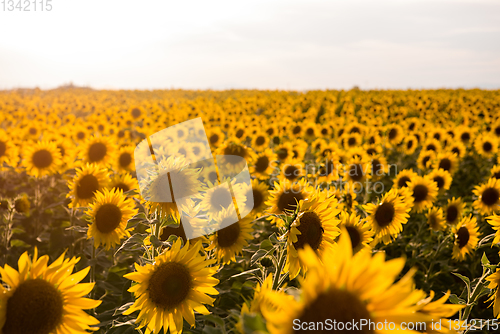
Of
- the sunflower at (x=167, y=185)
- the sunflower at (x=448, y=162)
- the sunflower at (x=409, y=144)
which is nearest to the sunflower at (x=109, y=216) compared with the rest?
the sunflower at (x=167, y=185)

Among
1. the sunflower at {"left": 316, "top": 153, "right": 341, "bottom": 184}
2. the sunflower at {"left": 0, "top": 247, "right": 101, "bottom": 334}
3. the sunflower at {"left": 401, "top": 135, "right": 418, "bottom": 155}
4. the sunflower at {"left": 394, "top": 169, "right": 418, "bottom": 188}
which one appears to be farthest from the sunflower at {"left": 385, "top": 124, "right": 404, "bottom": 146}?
the sunflower at {"left": 0, "top": 247, "right": 101, "bottom": 334}

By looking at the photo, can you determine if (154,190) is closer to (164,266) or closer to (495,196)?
(164,266)

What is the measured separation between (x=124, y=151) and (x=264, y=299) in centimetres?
617

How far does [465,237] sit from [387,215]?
1.52m

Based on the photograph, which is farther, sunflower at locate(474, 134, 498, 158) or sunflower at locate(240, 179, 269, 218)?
sunflower at locate(474, 134, 498, 158)

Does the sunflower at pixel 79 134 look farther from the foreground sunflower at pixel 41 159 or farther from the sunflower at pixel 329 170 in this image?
the sunflower at pixel 329 170

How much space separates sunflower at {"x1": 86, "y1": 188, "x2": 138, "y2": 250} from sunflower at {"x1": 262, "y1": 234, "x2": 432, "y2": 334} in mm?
2654

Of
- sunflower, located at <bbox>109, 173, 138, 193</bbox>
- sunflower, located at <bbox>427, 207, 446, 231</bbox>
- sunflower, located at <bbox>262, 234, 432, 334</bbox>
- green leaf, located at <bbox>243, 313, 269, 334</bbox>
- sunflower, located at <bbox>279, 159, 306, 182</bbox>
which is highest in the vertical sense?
sunflower, located at <bbox>262, 234, 432, 334</bbox>

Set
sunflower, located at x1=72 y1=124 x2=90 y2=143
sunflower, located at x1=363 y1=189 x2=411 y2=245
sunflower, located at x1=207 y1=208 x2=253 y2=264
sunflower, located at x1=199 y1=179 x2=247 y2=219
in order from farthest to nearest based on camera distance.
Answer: sunflower, located at x1=72 y1=124 x2=90 y2=143 → sunflower, located at x1=363 y1=189 x2=411 y2=245 → sunflower, located at x1=199 y1=179 x2=247 y2=219 → sunflower, located at x1=207 y1=208 x2=253 y2=264

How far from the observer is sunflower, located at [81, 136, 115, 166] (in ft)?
21.3

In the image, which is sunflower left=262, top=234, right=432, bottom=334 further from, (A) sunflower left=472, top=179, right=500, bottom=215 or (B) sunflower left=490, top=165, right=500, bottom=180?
(B) sunflower left=490, top=165, right=500, bottom=180

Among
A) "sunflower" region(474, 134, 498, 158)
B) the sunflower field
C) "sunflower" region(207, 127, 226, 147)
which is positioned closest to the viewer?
the sunflower field

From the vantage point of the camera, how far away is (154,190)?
8.85 ft

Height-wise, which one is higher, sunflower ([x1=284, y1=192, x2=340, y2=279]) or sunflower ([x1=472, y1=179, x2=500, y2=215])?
sunflower ([x1=284, y1=192, x2=340, y2=279])
